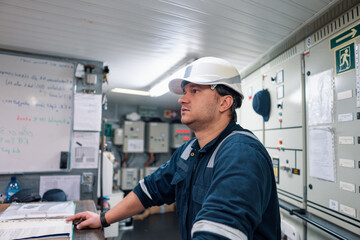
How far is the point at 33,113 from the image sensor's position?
2350mm

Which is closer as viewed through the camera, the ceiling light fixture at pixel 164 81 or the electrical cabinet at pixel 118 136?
the ceiling light fixture at pixel 164 81

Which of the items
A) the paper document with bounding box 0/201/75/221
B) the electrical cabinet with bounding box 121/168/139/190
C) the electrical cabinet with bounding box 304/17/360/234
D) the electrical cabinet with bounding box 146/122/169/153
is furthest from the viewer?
the electrical cabinet with bounding box 146/122/169/153

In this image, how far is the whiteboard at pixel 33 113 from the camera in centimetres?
227

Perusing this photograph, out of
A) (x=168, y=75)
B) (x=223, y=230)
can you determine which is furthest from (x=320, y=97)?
(x=168, y=75)

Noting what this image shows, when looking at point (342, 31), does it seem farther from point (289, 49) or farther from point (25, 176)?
point (25, 176)

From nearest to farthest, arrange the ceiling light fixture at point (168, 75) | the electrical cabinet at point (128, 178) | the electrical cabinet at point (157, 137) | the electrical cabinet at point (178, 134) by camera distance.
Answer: the ceiling light fixture at point (168, 75), the electrical cabinet at point (128, 178), the electrical cabinet at point (157, 137), the electrical cabinet at point (178, 134)

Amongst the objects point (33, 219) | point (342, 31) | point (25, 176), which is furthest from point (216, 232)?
point (25, 176)

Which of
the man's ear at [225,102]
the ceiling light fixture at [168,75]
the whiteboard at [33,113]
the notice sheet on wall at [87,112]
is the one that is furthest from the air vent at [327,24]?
the whiteboard at [33,113]

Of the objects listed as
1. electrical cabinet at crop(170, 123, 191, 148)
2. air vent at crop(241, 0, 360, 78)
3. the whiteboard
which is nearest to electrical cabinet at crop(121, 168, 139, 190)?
electrical cabinet at crop(170, 123, 191, 148)

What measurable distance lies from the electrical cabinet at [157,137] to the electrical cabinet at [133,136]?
0.18 meters

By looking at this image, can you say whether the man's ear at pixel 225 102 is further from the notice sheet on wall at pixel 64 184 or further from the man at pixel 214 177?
the notice sheet on wall at pixel 64 184

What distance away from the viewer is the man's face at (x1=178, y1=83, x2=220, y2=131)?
1.21m

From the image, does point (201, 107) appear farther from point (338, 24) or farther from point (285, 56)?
Result: point (285, 56)

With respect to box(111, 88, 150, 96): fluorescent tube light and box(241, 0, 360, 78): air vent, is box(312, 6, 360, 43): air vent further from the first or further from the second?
box(111, 88, 150, 96): fluorescent tube light
